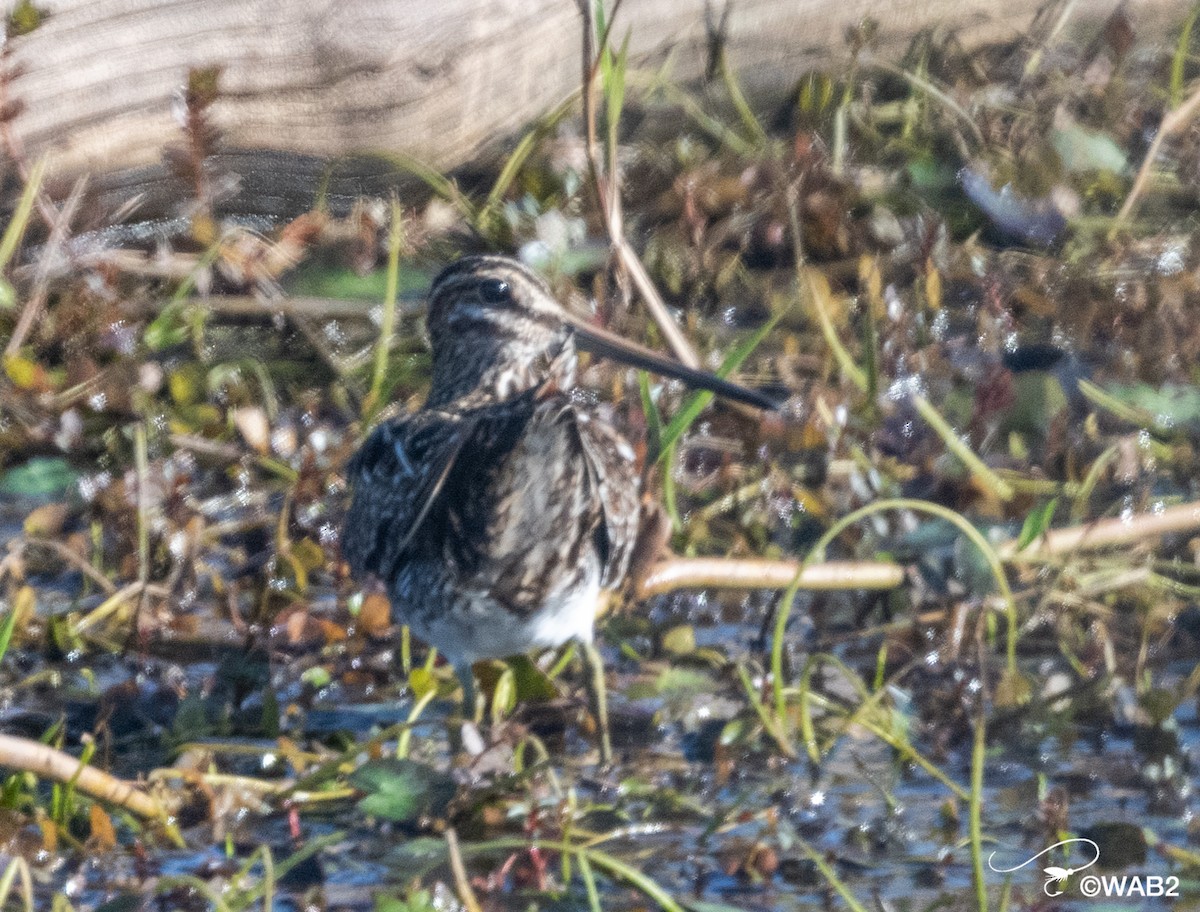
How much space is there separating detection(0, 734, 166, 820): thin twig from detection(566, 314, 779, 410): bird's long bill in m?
1.34

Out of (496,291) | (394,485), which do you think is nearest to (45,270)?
(496,291)

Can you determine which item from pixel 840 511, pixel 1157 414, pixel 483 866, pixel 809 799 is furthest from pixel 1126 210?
pixel 483 866

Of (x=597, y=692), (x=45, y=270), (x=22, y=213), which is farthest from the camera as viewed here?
(x=45, y=270)

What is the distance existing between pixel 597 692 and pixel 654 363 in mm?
694

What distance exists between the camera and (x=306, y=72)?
517 cm

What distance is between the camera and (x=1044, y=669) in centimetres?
387

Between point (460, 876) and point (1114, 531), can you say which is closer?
point (460, 876)

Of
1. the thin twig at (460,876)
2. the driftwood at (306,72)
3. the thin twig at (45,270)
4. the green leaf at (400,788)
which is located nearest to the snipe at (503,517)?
the green leaf at (400,788)

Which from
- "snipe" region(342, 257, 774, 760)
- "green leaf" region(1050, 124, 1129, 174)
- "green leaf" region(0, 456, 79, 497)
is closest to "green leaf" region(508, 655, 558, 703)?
"snipe" region(342, 257, 774, 760)

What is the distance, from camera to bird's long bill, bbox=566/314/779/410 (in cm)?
374

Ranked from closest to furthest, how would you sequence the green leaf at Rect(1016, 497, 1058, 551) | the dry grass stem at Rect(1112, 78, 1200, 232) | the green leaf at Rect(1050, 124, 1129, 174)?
1. the green leaf at Rect(1016, 497, 1058, 551)
2. the dry grass stem at Rect(1112, 78, 1200, 232)
3. the green leaf at Rect(1050, 124, 1129, 174)

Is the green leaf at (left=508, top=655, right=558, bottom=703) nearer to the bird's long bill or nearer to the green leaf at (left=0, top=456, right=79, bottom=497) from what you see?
the bird's long bill

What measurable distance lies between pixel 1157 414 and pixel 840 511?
80cm

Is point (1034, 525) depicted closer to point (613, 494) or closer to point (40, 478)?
point (613, 494)
